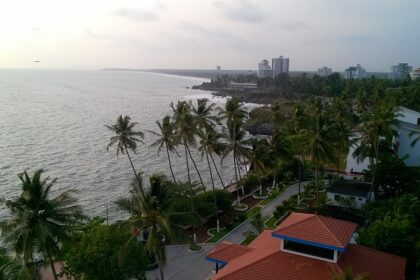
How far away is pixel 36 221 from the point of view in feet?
71.2

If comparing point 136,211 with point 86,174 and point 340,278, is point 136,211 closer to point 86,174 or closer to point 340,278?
point 340,278

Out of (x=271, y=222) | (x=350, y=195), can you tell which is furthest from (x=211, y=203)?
(x=350, y=195)

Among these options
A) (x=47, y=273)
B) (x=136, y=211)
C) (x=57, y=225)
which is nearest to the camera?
(x=57, y=225)

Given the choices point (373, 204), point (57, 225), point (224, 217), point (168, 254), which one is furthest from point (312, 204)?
point (57, 225)

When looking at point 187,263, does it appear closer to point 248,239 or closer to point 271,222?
point 248,239

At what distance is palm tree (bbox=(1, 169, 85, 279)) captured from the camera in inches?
838

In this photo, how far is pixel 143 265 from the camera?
25406mm

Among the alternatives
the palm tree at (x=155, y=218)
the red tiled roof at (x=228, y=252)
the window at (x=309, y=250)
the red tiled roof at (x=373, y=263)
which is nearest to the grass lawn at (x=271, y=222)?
the red tiled roof at (x=228, y=252)

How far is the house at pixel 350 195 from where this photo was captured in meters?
41.2

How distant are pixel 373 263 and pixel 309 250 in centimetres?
431

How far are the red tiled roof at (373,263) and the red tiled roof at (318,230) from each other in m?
1.25

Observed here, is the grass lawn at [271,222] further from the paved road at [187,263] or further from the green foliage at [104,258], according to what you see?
the green foliage at [104,258]

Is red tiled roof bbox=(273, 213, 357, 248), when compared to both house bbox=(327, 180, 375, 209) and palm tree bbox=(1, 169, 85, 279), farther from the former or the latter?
house bbox=(327, 180, 375, 209)

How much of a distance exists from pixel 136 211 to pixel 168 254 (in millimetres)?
10877
